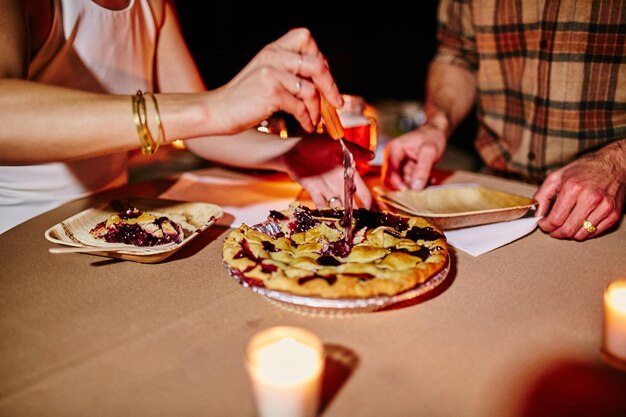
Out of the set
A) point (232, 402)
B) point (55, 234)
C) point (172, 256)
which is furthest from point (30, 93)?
point (232, 402)

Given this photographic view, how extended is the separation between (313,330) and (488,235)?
0.81m

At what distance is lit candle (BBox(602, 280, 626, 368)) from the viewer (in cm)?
110

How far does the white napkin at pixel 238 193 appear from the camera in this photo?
200 cm

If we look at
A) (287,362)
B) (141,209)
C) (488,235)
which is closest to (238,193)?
(141,209)

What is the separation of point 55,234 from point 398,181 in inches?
55.1

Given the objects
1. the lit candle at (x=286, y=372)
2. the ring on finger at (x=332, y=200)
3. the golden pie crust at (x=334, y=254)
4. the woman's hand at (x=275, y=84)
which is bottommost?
the ring on finger at (x=332, y=200)

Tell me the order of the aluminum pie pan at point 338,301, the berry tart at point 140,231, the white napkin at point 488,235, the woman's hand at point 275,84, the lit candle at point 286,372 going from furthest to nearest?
the white napkin at point 488,235, the berry tart at point 140,231, the woman's hand at point 275,84, the aluminum pie pan at point 338,301, the lit candle at point 286,372

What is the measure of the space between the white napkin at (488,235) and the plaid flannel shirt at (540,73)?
1.04m

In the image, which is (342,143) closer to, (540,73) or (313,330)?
(313,330)

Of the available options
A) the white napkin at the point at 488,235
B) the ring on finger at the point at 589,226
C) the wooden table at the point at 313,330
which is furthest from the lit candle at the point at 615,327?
the ring on finger at the point at 589,226

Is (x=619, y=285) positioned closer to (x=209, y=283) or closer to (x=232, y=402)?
(x=232, y=402)

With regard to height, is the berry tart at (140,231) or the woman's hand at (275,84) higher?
the woman's hand at (275,84)

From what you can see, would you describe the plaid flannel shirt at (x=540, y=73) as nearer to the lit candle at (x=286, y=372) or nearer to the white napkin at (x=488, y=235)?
the white napkin at (x=488, y=235)

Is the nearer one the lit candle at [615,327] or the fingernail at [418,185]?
the lit candle at [615,327]
